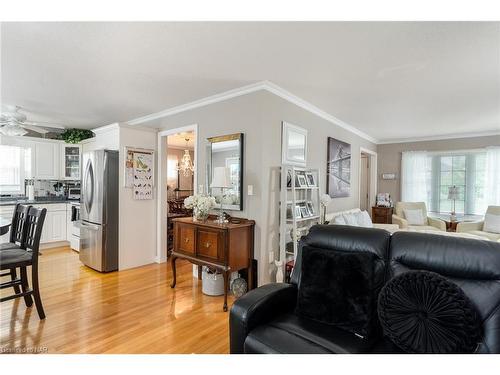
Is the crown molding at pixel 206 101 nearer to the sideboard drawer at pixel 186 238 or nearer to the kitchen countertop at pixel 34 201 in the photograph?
the sideboard drawer at pixel 186 238

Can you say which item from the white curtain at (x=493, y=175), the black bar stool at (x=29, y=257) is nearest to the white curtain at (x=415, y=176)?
the white curtain at (x=493, y=175)

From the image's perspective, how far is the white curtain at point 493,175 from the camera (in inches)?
205

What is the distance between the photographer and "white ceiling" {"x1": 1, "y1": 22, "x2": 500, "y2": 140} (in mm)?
1978

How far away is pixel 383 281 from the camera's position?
5.32 feet

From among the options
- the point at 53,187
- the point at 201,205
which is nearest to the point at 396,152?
the point at 201,205

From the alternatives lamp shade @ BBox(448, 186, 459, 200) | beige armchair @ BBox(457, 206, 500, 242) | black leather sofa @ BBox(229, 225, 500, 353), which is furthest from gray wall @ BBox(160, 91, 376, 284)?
lamp shade @ BBox(448, 186, 459, 200)

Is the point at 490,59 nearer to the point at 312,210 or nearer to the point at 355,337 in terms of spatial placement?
the point at 312,210

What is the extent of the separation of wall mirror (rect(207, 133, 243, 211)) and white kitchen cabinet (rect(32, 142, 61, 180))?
3.86 meters

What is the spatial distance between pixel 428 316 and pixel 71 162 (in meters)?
6.35

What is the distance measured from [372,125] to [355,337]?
4421 millimetres

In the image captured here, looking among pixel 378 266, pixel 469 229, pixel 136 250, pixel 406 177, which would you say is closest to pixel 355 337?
pixel 378 266

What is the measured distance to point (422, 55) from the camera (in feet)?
7.66

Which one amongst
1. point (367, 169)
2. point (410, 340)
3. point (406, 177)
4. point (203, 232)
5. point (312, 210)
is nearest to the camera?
point (410, 340)

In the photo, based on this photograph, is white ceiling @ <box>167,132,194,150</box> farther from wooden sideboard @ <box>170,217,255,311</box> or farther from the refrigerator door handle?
wooden sideboard @ <box>170,217,255,311</box>
